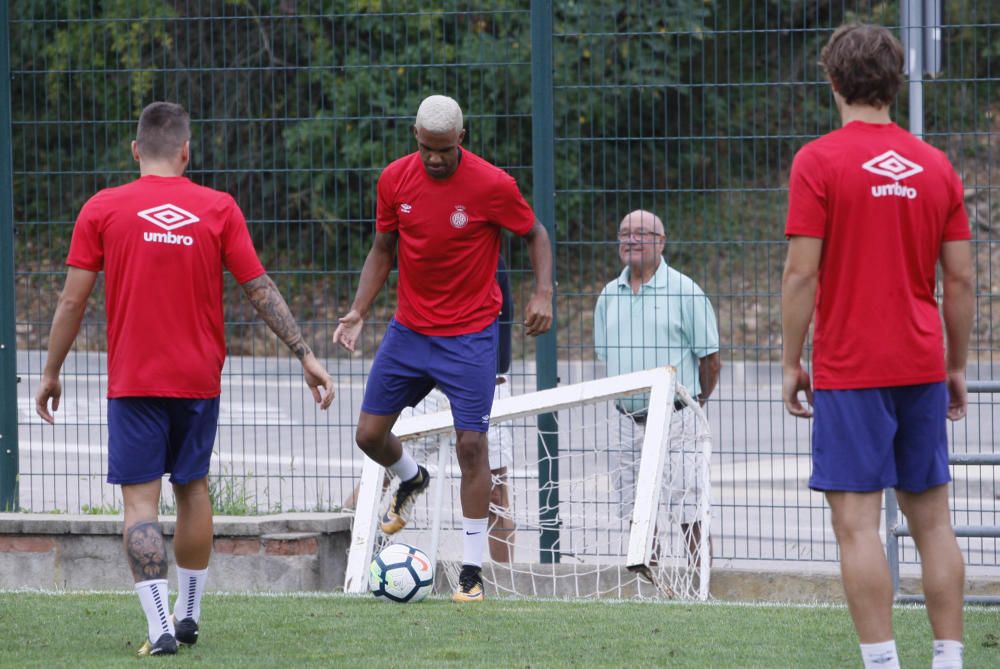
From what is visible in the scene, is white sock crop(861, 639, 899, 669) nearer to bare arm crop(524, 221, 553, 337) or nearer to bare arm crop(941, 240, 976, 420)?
bare arm crop(941, 240, 976, 420)

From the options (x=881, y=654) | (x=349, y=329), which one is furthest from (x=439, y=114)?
(x=881, y=654)

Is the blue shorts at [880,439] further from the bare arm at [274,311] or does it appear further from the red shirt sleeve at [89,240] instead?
the red shirt sleeve at [89,240]

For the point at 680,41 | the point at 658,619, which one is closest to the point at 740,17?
the point at 680,41

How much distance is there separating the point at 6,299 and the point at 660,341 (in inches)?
144

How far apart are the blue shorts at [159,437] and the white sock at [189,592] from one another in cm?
34

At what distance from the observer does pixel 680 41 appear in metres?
7.71

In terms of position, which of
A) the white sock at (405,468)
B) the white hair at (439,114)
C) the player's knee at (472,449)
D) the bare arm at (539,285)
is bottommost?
the white sock at (405,468)

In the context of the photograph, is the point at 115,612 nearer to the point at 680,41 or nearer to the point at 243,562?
the point at 243,562

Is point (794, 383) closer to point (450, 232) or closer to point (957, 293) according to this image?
point (957, 293)

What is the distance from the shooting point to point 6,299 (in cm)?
841

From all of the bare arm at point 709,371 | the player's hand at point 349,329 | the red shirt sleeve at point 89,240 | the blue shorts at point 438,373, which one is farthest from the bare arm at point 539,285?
the red shirt sleeve at point 89,240

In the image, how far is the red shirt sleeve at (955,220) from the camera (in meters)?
4.37

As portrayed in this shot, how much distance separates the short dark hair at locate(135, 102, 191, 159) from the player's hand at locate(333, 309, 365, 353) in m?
1.56

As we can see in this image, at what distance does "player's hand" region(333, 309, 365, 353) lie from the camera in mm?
6743
